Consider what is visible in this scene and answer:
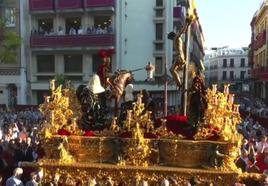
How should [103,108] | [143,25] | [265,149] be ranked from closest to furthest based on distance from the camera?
1. [103,108]
2. [265,149]
3. [143,25]

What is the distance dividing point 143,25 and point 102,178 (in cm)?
3180

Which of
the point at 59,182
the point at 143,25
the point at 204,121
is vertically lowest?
the point at 59,182

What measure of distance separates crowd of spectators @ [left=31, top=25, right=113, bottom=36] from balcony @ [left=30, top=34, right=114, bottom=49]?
0.39 m

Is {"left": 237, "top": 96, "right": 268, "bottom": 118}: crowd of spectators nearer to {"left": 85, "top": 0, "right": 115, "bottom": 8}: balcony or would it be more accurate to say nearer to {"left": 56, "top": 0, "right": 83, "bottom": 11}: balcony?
{"left": 85, "top": 0, "right": 115, "bottom": 8}: balcony

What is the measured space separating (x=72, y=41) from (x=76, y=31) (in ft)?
3.81

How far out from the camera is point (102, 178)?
13758mm

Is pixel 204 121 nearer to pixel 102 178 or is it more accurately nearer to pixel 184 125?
pixel 184 125

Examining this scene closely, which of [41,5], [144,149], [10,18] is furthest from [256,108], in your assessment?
[144,149]

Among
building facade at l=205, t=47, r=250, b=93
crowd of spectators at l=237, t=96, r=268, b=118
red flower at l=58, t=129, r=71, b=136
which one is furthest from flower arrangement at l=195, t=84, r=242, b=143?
building facade at l=205, t=47, r=250, b=93

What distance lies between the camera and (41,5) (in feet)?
140

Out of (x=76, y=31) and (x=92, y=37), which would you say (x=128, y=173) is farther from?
(x=76, y=31)

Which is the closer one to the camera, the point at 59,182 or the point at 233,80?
the point at 59,182

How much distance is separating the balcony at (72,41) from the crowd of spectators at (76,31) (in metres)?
0.39

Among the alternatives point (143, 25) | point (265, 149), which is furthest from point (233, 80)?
point (265, 149)
